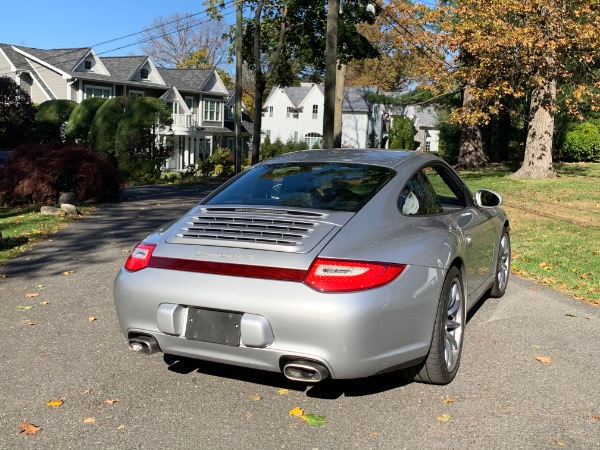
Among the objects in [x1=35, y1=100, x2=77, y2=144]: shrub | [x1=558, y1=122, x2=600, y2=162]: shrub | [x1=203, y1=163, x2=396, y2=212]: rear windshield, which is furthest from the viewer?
[x1=35, y1=100, x2=77, y2=144]: shrub

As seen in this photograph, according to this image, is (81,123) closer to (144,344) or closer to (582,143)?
(582,143)

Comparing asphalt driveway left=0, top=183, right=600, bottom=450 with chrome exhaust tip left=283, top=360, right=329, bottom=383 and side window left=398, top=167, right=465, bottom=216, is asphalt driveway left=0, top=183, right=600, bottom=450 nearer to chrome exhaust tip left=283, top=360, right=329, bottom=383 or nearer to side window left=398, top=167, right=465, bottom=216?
chrome exhaust tip left=283, top=360, right=329, bottom=383

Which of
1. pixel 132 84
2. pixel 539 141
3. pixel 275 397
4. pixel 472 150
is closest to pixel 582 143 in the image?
pixel 472 150

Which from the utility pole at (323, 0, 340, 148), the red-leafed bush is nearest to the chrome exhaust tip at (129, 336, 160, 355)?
the red-leafed bush

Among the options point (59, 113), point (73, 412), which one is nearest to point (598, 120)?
point (59, 113)

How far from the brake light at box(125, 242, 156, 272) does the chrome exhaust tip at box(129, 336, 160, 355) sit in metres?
0.43

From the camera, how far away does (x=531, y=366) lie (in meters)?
4.76

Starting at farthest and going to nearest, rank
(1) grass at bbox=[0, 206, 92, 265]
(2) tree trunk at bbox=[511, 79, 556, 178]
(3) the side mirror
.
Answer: (2) tree trunk at bbox=[511, 79, 556, 178], (1) grass at bbox=[0, 206, 92, 265], (3) the side mirror

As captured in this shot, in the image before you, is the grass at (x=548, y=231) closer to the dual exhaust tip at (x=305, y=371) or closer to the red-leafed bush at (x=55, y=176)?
the red-leafed bush at (x=55, y=176)

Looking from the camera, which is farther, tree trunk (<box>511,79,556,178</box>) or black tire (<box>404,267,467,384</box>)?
tree trunk (<box>511,79,556,178</box>)

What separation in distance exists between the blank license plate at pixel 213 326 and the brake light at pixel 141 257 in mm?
493

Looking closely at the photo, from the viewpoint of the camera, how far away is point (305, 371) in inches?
142

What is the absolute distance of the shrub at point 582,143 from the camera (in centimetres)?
3009

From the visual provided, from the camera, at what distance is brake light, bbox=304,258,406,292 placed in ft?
11.5
